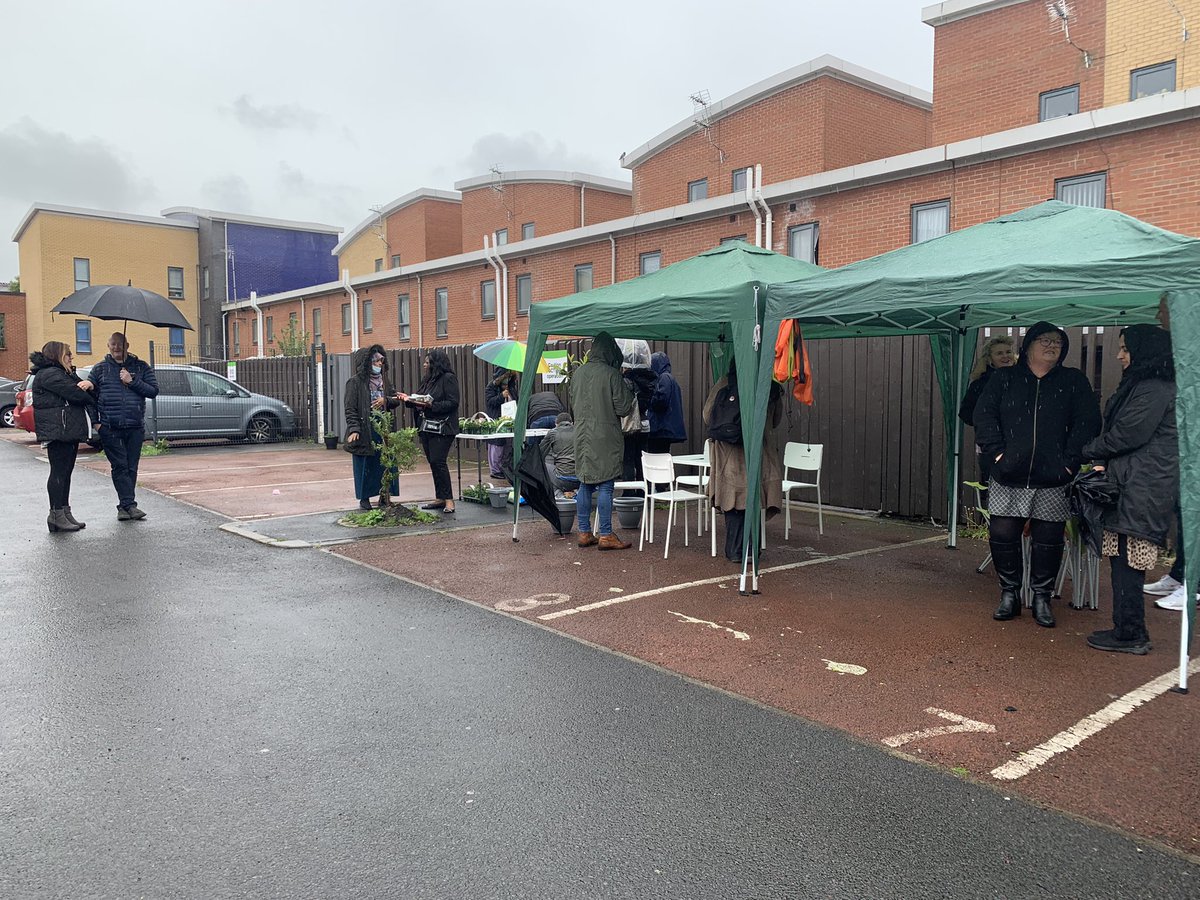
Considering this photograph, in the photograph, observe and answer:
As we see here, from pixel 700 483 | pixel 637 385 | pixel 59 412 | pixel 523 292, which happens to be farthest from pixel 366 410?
pixel 523 292

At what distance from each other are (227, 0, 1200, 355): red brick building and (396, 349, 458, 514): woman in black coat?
33.5 feet

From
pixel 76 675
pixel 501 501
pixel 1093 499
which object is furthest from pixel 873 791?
pixel 501 501

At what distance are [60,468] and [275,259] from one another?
36478 mm

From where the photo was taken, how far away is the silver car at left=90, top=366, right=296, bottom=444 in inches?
728

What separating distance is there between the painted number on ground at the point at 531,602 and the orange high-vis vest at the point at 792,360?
2541 mm

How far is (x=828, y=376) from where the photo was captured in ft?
33.8

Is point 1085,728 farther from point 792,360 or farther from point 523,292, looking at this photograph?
point 523,292

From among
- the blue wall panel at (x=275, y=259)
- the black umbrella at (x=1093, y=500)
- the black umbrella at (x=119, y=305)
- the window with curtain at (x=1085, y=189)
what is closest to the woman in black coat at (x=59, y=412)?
the black umbrella at (x=119, y=305)

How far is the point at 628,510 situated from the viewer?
914 centimetres

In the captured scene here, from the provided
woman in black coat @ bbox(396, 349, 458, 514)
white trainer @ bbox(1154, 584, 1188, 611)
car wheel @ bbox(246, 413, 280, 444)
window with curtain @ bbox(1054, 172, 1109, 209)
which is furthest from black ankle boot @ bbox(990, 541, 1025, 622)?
car wheel @ bbox(246, 413, 280, 444)

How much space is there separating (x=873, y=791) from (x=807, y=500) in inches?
304

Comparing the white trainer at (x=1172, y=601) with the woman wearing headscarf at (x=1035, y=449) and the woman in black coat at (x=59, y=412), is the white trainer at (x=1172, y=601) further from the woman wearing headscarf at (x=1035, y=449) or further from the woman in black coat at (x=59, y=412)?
the woman in black coat at (x=59, y=412)

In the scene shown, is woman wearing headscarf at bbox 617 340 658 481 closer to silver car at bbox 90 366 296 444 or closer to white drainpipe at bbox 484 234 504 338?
silver car at bbox 90 366 296 444

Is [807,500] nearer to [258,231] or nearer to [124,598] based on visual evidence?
[124,598]
